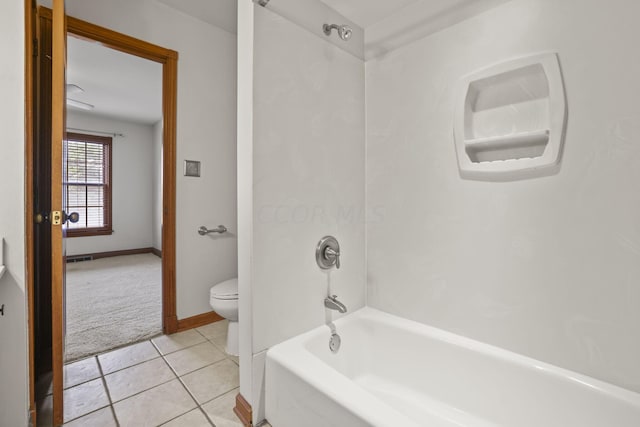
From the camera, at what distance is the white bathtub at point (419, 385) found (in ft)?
3.50

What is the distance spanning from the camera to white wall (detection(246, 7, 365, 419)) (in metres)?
1.40

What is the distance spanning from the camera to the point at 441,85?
1.55 metres

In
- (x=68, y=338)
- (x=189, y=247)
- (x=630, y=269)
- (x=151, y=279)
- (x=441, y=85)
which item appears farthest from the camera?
(x=151, y=279)

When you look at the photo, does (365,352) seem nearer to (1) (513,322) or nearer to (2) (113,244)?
(1) (513,322)

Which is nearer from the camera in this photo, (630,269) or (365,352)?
(630,269)

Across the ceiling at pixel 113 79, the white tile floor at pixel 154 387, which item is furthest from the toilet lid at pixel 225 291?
the ceiling at pixel 113 79

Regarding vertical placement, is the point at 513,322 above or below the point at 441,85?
below

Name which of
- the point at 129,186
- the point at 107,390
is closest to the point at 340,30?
the point at 107,390

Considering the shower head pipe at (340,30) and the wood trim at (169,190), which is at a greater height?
the shower head pipe at (340,30)

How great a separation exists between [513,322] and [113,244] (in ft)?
20.7

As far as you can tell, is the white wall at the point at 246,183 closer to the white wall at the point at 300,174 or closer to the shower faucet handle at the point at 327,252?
the white wall at the point at 300,174

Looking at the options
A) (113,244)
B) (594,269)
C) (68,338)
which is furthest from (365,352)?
(113,244)

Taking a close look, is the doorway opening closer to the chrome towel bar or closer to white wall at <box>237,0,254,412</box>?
the chrome towel bar

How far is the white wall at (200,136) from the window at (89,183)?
408cm
